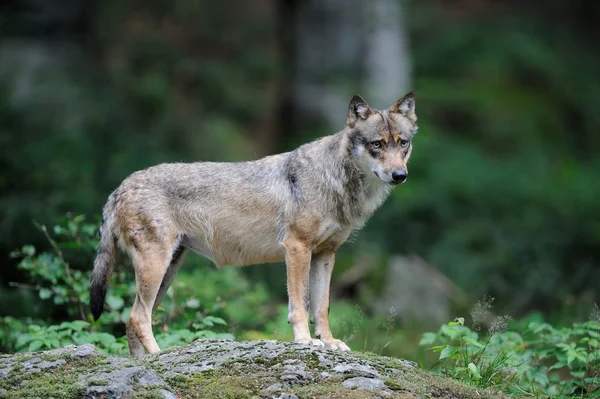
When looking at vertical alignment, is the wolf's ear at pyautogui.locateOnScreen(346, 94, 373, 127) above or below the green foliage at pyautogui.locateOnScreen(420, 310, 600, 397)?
above

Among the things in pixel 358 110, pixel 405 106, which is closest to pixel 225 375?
pixel 358 110

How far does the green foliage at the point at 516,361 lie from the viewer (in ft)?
21.7

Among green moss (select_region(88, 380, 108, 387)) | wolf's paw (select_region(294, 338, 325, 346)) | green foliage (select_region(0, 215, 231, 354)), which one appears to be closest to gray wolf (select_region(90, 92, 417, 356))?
wolf's paw (select_region(294, 338, 325, 346))

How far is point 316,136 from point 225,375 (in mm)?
11219

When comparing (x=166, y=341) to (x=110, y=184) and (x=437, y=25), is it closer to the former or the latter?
(x=110, y=184)

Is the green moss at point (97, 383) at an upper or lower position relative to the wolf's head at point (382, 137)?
lower

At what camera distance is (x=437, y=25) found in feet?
80.2

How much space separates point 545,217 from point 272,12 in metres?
11.5

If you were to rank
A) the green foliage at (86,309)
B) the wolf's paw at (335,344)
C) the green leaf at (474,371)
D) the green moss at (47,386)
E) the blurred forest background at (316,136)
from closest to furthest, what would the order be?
the green moss at (47,386) < the green leaf at (474,371) < the wolf's paw at (335,344) < the green foliage at (86,309) < the blurred forest background at (316,136)

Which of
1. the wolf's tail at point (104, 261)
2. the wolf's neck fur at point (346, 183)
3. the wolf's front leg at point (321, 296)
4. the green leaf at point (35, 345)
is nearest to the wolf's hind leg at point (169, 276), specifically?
the wolf's tail at point (104, 261)

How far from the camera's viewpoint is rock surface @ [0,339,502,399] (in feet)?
18.3

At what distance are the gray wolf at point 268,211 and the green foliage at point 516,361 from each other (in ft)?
3.32

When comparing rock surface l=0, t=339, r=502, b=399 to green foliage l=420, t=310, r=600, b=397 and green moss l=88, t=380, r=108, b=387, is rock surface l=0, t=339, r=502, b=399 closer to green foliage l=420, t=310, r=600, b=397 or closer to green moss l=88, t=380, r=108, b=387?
green moss l=88, t=380, r=108, b=387

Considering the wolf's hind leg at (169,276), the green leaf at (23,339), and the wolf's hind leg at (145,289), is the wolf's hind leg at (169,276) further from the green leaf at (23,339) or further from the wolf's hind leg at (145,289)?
the green leaf at (23,339)
